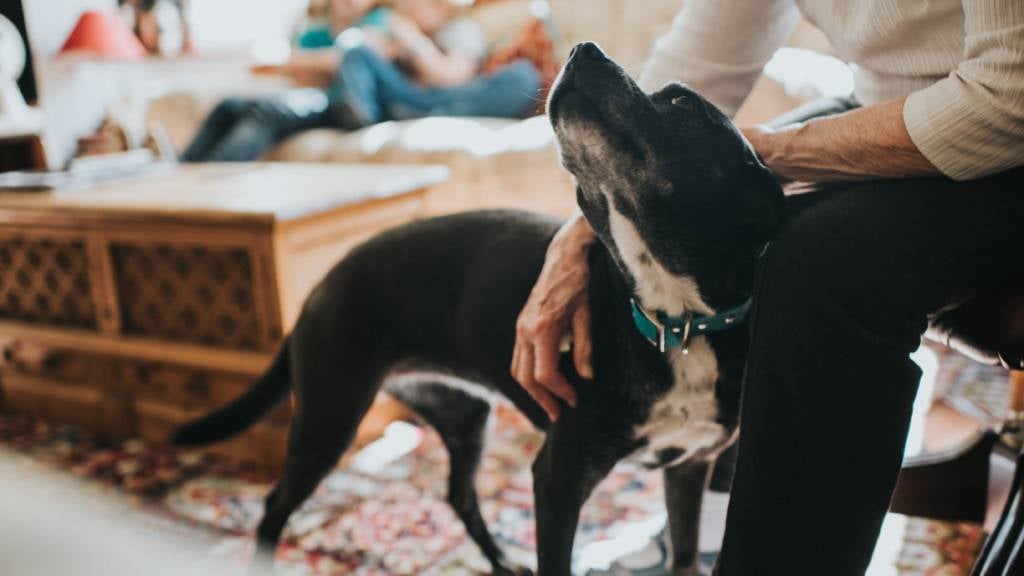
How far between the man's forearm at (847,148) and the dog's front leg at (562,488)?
36 cm

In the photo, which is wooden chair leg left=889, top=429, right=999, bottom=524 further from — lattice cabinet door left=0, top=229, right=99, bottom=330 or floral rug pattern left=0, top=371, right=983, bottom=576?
lattice cabinet door left=0, top=229, right=99, bottom=330

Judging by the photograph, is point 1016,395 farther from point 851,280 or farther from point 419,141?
point 419,141

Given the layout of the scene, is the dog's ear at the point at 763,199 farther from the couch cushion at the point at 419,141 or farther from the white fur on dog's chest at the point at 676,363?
the couch cushion at the point at 419,141

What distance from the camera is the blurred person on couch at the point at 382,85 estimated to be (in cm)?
286

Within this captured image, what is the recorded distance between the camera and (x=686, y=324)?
85 cm

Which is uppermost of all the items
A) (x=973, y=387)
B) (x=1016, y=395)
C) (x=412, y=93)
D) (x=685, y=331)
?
(x=412, y=93)

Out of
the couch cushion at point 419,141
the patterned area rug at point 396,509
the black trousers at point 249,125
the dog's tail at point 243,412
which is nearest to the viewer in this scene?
the dog's tail at point 243,412

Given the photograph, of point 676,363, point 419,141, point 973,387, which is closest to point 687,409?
point 676,363

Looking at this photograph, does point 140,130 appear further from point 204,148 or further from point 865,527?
point 865,527

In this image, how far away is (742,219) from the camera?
0.80m

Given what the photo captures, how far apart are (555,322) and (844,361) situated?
322mm

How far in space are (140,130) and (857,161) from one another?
2369mm

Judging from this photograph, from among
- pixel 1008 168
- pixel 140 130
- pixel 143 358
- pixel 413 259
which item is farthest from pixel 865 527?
pixel 140 130

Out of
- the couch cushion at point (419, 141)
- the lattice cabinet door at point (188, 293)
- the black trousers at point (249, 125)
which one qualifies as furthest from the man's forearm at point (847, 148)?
the black trousers at point (249, 125)
